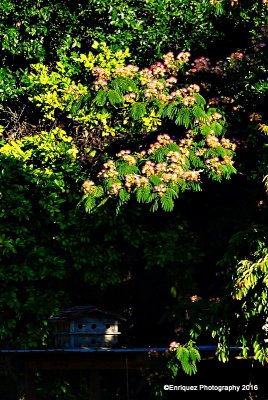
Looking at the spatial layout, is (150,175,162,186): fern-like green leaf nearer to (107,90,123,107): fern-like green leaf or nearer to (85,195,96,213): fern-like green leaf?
(85,195,96,213): fern-like green leaf

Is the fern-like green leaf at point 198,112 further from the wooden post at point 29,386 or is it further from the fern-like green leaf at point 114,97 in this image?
the wooden post at point 29,386

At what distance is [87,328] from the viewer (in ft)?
38.5

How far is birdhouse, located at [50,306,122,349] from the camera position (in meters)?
11.7

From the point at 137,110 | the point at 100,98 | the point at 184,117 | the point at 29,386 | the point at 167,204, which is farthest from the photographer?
the point at 29,386

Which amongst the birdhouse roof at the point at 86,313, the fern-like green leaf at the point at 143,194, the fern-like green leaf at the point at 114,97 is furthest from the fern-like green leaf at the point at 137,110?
the birdhouse roof at the point at 86,313

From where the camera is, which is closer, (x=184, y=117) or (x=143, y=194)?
(x=143, y=194)

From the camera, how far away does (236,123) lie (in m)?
11.5

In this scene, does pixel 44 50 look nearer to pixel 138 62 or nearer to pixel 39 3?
pixel 39 3

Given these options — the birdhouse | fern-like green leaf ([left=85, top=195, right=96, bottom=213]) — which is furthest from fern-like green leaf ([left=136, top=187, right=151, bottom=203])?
the birdhouse

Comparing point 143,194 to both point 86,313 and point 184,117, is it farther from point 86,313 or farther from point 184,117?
point 86,313

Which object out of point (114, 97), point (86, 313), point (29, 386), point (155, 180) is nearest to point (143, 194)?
point (155, 180)

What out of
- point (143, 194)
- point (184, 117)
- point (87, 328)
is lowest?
point (87, 328)

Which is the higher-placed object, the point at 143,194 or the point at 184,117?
the point at 184,117

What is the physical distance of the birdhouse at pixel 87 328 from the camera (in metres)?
11.7
